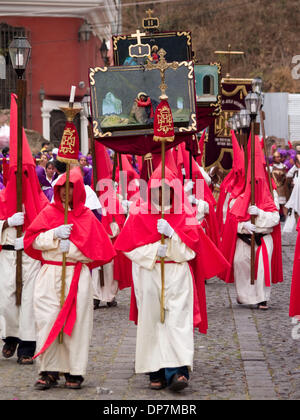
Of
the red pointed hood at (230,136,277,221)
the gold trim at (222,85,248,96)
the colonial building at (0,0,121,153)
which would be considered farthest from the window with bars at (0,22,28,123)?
the red pointed hood at (230,136,277,221)

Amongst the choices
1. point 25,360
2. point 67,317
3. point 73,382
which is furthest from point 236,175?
point 73,382

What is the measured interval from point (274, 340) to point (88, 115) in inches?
177

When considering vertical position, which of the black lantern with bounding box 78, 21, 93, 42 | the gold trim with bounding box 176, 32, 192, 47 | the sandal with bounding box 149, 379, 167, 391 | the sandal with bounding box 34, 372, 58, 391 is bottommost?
the sandal with bounding box 149, 379, 167, 391

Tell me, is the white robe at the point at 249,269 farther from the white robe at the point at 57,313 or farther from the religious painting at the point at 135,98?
the white robe at the point at 57,313

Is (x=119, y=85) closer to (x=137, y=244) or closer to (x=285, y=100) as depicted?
(x=137, y=244)

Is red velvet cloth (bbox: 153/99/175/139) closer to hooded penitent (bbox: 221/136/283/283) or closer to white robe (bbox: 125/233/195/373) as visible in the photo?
white robe (bbox: 125/233/195/373)

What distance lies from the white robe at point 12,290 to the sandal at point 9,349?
12 cm

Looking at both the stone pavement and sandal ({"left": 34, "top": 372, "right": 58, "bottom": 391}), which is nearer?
the stone pavement

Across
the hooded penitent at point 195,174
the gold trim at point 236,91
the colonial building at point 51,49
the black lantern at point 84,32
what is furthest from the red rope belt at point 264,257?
the black lantern at point 84,32

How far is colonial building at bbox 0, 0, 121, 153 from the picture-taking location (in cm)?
2898

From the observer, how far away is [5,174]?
9.37 meters

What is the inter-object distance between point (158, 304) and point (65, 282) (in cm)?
77

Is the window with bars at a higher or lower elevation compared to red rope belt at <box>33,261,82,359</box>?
higher

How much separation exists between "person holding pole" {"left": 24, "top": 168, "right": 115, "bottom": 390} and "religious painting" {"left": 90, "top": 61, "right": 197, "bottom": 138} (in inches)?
79.7
